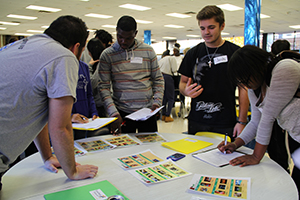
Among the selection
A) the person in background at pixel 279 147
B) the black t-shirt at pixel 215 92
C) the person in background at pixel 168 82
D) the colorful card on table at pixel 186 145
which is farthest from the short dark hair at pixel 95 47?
the person in background at pixel 168 82

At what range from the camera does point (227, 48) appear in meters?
2.16

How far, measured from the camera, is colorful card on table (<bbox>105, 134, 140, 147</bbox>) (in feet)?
5.93

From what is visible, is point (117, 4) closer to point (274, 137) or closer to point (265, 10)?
point (265, 10)

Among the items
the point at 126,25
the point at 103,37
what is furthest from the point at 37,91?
the point at 103,37

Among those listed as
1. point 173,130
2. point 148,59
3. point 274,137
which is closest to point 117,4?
point 173,130

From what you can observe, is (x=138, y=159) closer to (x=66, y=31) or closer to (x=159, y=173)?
(x=159, y=173)

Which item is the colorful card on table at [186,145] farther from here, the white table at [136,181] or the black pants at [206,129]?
the black pants at [206,129]

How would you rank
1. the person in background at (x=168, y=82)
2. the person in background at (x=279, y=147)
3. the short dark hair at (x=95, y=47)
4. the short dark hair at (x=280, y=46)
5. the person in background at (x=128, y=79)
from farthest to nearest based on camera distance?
the person in background at (x=168, y=82) → the short dark hair at (x=280, y=46) → the short dark hair at (x=95, y=47) → the person in background at (x=128, y=79) → the person in background at (x=279, y=147)

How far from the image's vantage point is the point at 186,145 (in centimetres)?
177

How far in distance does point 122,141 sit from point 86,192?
79 cm

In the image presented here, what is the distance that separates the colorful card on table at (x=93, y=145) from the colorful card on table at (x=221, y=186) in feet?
2.36

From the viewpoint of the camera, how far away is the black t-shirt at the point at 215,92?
211 cm

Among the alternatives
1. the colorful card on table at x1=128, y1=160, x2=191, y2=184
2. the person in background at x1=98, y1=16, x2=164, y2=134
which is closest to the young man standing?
the person in background at x1=98, y1=16, x2=164, y2=134

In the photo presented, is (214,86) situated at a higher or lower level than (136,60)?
lower
